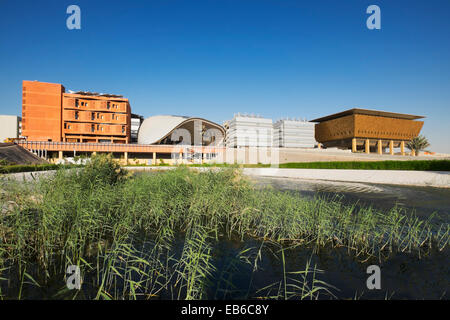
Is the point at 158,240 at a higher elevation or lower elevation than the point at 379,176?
lower

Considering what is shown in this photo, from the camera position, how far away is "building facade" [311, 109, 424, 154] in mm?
51312

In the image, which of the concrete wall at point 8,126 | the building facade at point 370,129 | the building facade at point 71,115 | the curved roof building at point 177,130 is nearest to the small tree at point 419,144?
the building facade at point 370,129

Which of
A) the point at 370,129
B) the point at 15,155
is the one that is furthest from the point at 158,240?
the point at 370,129

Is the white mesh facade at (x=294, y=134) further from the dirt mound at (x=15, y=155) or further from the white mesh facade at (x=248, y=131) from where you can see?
the dirt mound at (x=15, y=155)

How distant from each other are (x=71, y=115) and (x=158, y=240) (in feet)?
190

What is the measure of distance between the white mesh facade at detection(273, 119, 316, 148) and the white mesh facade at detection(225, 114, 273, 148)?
4.71 m

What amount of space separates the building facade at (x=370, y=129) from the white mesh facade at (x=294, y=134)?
97.3 feet

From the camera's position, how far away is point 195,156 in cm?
5572

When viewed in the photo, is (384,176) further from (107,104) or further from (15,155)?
(107,104)

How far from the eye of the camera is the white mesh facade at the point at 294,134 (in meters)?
88.9

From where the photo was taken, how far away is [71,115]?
50.0 m

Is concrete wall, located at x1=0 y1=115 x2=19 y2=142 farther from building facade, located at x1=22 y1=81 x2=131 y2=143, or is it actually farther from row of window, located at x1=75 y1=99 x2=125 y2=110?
row of window, located at x1=75 y1=99 x2=125 y2=110

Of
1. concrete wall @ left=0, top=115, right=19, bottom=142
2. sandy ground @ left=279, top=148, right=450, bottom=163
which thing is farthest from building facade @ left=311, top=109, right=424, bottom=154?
concrete wall @ left=0, top=115, right=19, bottom=142
